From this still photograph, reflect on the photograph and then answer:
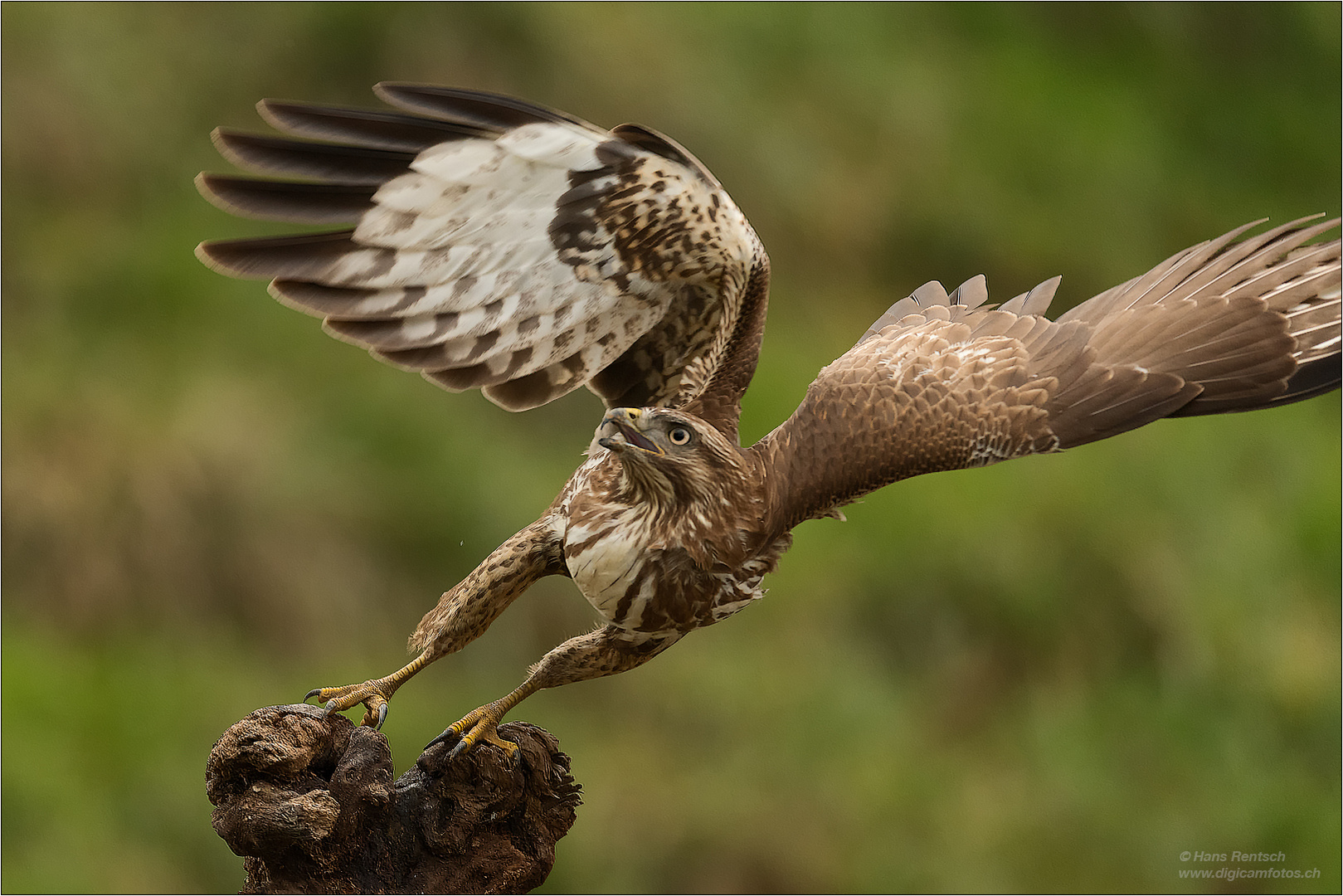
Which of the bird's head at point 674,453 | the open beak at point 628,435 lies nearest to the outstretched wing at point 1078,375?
the bird's head at point 674,453

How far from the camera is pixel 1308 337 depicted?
341cm

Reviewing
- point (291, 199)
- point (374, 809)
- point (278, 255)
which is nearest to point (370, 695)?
point (374, 809)

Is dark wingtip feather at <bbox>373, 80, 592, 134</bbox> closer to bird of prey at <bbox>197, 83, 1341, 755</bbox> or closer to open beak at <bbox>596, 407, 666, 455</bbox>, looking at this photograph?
bird of prey at <bbox>197, 83, 1341, 755</bbox>

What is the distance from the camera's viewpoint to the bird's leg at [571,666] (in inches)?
132

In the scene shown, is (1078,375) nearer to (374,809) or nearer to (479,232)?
(479,232)

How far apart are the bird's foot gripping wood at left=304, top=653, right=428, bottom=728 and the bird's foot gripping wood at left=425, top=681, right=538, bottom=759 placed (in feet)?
0.51

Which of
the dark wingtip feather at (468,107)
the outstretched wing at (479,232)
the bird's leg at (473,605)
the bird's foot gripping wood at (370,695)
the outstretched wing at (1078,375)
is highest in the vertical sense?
the dark wingtip feather at (468,107)

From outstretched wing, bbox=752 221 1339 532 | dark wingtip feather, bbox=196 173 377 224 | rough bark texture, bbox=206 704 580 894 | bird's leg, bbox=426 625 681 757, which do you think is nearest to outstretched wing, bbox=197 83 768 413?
dark wingtip feather, bbox=196 173 377 224

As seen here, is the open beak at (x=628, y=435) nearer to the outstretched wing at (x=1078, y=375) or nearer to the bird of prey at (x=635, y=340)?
the bird of prey at (x=635, y=340)

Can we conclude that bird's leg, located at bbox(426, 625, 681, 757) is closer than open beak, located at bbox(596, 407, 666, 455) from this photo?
No

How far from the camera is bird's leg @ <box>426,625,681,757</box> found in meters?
3.35

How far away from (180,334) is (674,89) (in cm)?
296

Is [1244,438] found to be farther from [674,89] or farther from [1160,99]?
[674,89]

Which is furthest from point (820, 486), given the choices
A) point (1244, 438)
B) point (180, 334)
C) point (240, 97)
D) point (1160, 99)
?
point (1160, 99)
